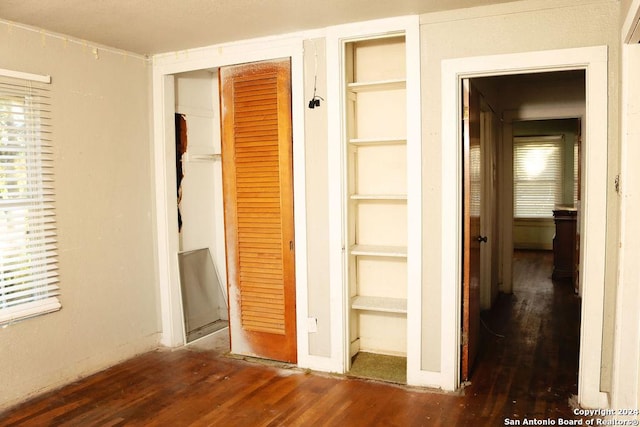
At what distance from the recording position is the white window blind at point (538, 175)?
933cm

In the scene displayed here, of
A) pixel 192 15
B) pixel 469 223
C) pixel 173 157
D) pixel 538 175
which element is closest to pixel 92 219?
pixel 173 157

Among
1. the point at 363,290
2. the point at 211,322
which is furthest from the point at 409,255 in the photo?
the point at 211,322

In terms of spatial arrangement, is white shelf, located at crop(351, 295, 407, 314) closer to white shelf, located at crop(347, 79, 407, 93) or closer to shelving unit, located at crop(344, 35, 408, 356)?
shelving unit, located at crop(344, 35, 408, 356)

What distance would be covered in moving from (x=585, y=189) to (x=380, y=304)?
5.08 ft

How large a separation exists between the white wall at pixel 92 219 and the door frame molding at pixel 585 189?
2.42m

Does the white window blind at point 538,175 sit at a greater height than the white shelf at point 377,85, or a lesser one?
lesser

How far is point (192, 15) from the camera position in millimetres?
3102

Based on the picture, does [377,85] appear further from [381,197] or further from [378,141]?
[381,197]

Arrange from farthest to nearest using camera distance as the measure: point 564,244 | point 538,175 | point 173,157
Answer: point 538,175
point 564,244
point 173,157

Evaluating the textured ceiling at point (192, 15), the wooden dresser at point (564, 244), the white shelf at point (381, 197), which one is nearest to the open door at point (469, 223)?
the white shelf at point (381, 197)

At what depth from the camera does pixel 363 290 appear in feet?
12.9

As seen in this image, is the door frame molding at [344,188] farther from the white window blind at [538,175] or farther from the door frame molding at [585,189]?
the white window blind at [538,175]

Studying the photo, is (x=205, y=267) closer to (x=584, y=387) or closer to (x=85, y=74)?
(x=85, y=74)

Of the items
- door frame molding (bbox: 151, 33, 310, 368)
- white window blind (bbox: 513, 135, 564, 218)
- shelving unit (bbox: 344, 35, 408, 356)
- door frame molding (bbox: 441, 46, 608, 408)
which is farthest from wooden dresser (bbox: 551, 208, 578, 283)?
door frame molding (bbox: 151, 33, 310, 368)
